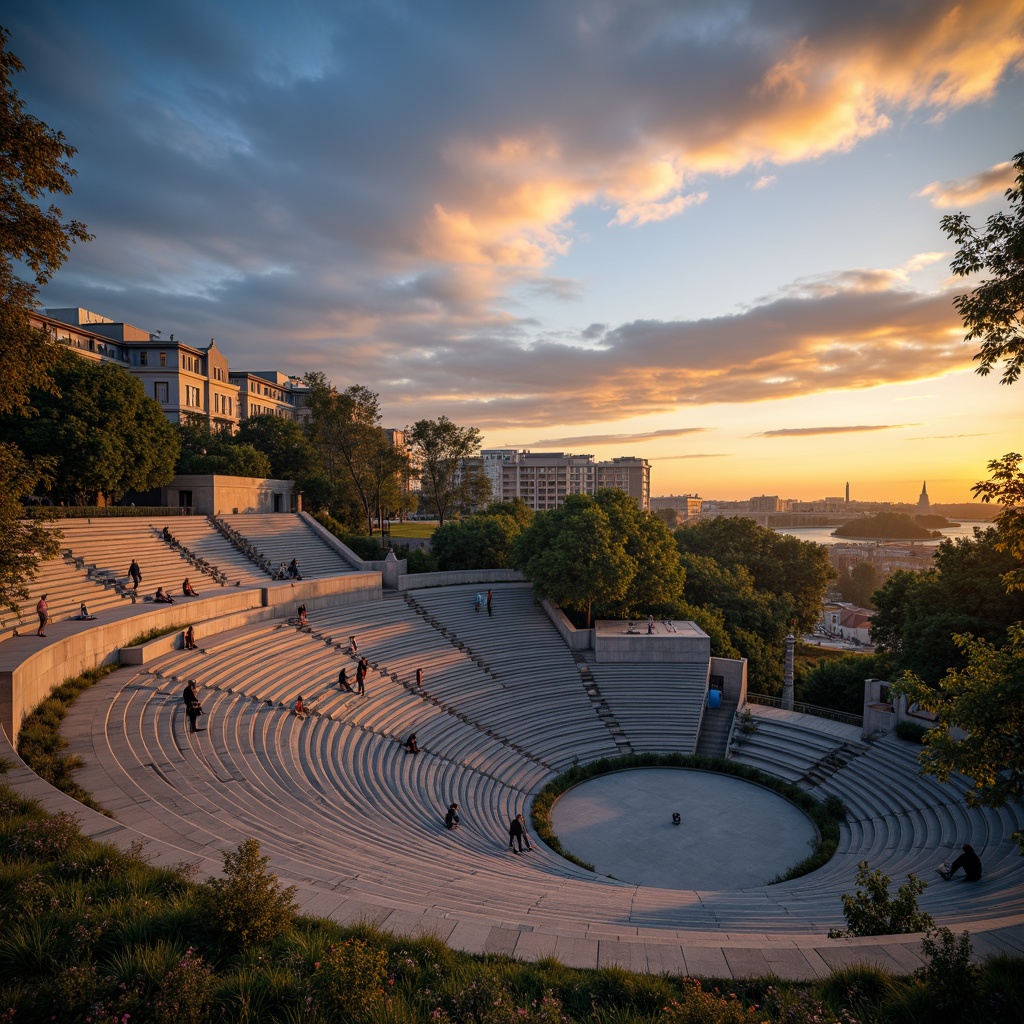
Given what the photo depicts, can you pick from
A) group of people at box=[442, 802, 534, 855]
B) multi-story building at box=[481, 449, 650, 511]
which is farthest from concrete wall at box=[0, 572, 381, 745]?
multi-story building at box=[481, 449, 650, 511]

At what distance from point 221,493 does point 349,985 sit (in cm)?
3891

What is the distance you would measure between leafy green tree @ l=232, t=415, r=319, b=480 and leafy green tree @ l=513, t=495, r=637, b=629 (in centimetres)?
2654

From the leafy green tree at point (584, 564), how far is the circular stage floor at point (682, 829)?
9928 millimetres

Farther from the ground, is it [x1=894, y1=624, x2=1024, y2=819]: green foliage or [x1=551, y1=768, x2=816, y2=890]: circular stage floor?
[x1=894, y1=624, x2=1024, y2=819]: green foliage

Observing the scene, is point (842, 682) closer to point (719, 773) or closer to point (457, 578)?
point (719, 773)

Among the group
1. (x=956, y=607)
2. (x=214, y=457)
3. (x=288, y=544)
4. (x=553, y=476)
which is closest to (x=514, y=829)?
(x=956, y=607)

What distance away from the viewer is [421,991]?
5887 mm

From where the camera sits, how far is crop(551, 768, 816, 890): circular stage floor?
54.8 feet

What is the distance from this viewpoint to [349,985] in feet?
18.0

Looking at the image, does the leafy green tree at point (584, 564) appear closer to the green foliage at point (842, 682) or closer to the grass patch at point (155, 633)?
the green foliage at point (842, 682)

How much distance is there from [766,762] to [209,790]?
71.2 feet

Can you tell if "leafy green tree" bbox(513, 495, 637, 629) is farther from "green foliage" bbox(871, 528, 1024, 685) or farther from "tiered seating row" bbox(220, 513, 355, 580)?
"tiered seating row" bbox(220, 513, 355, 580)

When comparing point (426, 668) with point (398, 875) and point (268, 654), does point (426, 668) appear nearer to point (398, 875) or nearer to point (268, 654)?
point (268, 654)

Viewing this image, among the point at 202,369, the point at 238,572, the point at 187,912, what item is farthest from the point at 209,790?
the point at 202,369
